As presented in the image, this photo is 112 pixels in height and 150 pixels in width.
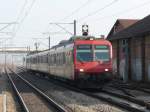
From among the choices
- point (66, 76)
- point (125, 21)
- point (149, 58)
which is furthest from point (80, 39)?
point (125, 21)

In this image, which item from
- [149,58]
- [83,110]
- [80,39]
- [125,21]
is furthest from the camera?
[125,21]

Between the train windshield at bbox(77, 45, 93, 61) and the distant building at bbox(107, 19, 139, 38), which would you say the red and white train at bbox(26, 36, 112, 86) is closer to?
the train windshield at bbox(77, 45, 93, 61)

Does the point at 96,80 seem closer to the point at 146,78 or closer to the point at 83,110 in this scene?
the point at 83,110

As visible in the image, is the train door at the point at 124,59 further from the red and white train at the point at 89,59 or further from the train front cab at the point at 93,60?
the train front cab at the point at 93,60

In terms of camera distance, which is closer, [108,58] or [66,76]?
[108,58]

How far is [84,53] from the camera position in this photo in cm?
2569

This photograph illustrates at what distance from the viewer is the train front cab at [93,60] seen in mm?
24922

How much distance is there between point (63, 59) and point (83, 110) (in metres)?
13.6

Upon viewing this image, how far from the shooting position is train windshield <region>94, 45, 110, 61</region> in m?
25.7

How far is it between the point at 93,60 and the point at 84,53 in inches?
26.2

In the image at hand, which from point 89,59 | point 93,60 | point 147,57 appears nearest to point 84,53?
point 89,59

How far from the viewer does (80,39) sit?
87.4ft

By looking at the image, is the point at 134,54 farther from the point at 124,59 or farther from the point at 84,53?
the point at 84,53

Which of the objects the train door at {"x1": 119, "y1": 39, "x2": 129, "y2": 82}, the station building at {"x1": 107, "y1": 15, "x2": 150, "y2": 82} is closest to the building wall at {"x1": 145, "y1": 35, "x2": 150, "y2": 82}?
the station building at {"x1": 107, "y1": 15, "x2": 150, "y2": 82}
